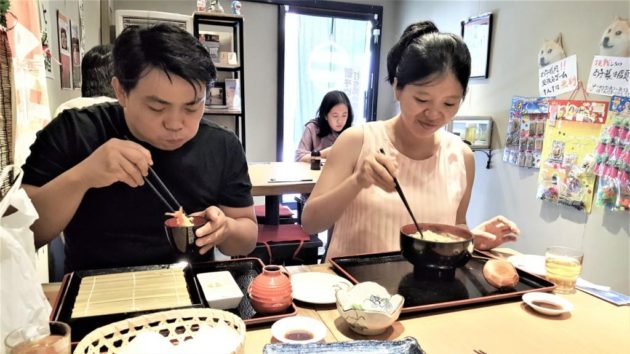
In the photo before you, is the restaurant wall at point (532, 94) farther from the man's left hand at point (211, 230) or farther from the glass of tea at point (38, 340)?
the glass of tea at point (38, 340)

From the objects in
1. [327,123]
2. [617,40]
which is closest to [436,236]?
[617,40]

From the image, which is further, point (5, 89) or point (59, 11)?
point (59, 11)

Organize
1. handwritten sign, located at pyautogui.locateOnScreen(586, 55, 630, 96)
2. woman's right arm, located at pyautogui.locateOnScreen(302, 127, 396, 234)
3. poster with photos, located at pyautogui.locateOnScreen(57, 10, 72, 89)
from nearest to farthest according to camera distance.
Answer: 1. woman's right arm, located at pyautogui.locateOnScreen(302, 127, 396, 234)
2. poster with photos, located at pyautogui.locateOnScreen(57, 10, 72, 89)
3. handwritten sign, located at pyautogui.locateOnScreen(586, 55, 630, 96)

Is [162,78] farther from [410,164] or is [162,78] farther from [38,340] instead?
[410,164]

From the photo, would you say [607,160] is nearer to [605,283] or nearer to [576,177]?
[576,177]

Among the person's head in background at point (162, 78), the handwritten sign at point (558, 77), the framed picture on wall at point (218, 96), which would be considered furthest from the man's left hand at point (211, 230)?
the framed picture on wall at point (218, 96)

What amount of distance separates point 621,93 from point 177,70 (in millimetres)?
2564

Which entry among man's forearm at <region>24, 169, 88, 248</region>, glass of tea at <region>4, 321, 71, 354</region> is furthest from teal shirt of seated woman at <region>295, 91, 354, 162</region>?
glass of tea at <region>4, 321, 71, 354</region>

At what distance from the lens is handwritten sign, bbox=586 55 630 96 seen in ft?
8.10

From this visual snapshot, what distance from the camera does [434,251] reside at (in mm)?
1136

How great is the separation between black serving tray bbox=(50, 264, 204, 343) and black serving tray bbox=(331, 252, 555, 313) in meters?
0.43

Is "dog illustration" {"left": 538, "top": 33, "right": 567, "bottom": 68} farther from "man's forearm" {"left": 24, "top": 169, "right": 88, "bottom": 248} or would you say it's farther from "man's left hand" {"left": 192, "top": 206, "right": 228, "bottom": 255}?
"man's forearm" {"left": 24, "top": 169, "right": 88, "bottom": 248}

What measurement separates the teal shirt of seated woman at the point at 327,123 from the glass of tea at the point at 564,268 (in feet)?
10.0

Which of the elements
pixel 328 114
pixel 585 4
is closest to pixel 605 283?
pixel 585 4
